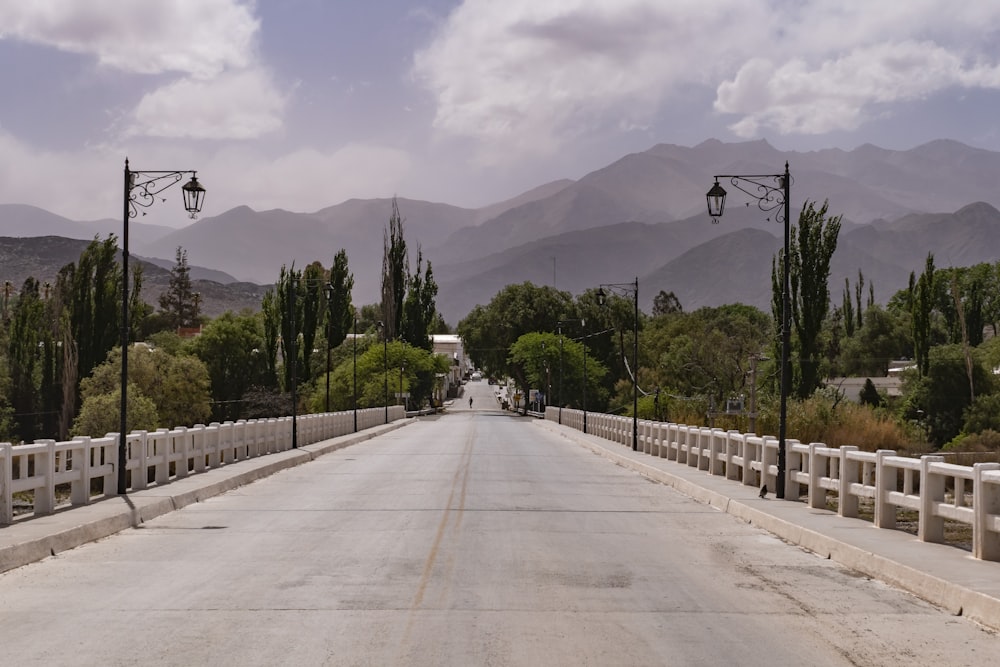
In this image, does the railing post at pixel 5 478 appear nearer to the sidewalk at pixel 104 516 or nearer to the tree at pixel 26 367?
the sidewalk at pixel 104 516

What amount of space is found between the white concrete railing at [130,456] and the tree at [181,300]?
135m

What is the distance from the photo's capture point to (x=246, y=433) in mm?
31078

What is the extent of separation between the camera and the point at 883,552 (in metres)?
12.7

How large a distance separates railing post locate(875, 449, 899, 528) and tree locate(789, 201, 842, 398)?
170ft

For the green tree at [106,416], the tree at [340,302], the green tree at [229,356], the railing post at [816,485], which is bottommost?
the green tree at [106,416]

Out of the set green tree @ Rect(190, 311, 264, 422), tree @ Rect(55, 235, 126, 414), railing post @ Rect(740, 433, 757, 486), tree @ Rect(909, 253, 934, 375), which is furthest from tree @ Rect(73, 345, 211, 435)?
railing post @ Rect(740, 433, 757, 486)

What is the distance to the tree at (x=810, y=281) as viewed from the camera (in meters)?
66.4

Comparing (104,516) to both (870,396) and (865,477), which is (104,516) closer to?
(865,477)

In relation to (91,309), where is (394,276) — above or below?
above

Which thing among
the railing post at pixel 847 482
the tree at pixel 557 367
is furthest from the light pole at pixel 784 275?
the tree at pixel 557 367

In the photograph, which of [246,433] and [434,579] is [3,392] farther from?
[434,579]

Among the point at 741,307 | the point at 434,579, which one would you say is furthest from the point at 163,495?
the point at 741,307

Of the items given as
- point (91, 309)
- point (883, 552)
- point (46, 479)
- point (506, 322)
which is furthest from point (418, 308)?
point (883, 552)

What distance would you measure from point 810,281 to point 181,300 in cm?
12503
